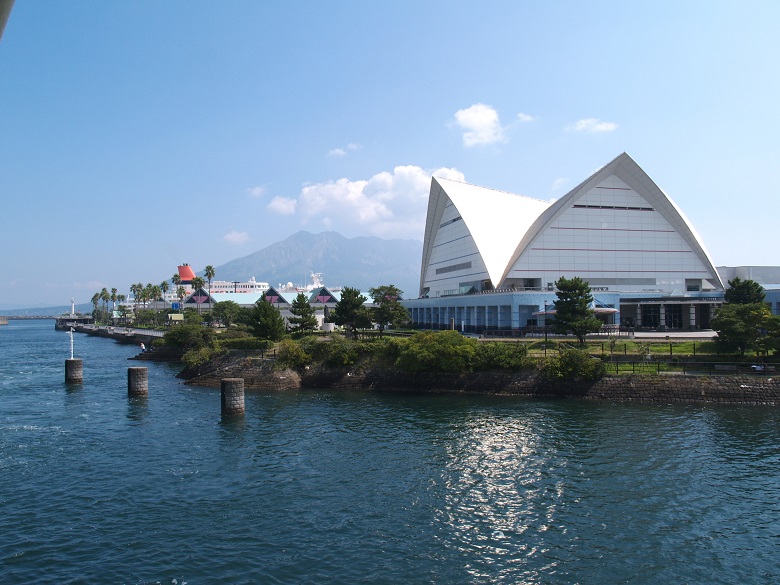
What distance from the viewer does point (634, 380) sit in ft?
135

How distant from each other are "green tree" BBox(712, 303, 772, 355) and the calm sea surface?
9.65 m

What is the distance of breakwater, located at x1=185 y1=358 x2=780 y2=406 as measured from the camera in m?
39.4

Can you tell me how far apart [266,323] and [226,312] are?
2261 inches

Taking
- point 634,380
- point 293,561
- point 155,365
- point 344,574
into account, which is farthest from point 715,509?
point 155,365

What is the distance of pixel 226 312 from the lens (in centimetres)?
11019

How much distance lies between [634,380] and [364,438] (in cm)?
2295

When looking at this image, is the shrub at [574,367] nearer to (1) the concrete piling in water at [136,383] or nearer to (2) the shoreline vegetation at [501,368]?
(2) the shoreline vegetation at [501,368]

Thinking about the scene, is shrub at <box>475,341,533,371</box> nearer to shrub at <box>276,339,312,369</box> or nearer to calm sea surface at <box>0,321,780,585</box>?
calm sea surface at <box>0,321,780,585</box>

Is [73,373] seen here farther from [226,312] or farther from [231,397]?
[226,312]

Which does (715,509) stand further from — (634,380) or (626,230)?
(626,230)

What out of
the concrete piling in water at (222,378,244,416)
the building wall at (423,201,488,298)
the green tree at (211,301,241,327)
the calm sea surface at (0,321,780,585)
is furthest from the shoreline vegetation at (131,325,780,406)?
the green tree at (211,301,241,327)

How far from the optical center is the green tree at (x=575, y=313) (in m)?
49.7

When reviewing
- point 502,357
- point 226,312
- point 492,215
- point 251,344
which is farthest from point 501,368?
point 226,312

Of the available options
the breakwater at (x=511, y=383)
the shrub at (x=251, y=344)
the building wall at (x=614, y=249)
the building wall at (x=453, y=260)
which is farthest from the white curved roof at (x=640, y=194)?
the shrub at (x=251, y=344)
